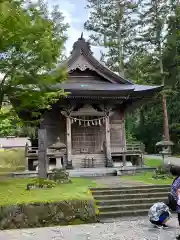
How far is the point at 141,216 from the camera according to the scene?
1057 centimetres

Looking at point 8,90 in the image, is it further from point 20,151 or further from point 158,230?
point 20,151

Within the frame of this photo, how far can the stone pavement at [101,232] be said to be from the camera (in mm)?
7797

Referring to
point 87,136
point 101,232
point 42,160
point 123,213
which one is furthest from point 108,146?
point 101,232

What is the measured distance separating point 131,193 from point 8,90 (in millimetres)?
6357

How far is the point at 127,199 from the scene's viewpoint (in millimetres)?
11609

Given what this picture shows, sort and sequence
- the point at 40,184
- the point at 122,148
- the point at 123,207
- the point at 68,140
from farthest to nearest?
1. the point at 122,148
2. the point at 68,140
3. the point at 40,184
4. the point at 123,207

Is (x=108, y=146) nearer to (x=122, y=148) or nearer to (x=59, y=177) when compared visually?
(x=122, y=148)

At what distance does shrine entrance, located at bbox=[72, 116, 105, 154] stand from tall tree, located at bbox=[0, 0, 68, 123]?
8199mm

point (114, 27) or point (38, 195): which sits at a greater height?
point (114, 27)

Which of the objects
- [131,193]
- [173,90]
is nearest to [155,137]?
[173,90]

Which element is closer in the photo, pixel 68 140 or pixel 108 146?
pixel 68 140

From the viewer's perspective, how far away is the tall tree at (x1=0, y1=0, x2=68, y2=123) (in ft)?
37.0

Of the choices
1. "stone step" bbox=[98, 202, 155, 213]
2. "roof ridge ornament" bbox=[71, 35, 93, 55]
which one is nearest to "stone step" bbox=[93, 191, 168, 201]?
"stone step" bbox=[98, 202, 155, 213]

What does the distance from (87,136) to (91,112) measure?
179 centimetres
